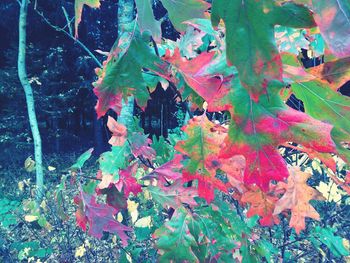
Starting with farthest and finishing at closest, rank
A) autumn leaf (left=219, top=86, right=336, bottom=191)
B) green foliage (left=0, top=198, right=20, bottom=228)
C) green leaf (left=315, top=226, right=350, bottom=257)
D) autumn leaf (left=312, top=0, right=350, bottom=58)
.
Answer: green foliage (left=0, top=198, right=20, bottom=228) → green leaf (left=315, top=226, right=350, bottom=257) → autumn leaf (left=219, top=86, right=336, bottom=191) → autumn leaf (left=312, top=0, right=350, bottom=58)

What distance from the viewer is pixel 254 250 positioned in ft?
5.27

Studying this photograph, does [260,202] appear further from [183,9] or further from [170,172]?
[183,9]

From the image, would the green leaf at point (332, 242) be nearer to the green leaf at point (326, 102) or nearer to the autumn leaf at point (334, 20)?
the green leaf at point (326, 102)

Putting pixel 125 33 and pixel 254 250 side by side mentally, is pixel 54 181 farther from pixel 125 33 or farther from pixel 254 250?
pixel 125 33

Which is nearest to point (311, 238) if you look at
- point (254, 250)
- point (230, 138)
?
point (254, 250)

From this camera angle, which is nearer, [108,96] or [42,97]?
[108,96]

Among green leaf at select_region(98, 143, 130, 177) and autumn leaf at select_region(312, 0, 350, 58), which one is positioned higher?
autumn leaf at select_region(312, 0, 350, 58)

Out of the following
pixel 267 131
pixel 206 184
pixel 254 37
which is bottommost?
pixel 206 184

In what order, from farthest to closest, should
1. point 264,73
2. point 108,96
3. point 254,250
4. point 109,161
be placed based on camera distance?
point 254,250 → point 109,161 → point 108,96 → point 264,73

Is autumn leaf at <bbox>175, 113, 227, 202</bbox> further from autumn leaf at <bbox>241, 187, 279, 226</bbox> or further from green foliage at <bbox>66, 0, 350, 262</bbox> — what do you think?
autumn leaf at <bbox>241, 187, 279, 226</bbox>

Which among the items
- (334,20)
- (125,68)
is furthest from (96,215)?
(334,20)

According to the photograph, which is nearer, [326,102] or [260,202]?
[326,102]

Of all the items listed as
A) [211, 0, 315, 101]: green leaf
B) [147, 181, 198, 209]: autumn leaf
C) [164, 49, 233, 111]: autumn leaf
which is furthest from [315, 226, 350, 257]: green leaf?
[211, 0, 315, 101]: green leaf

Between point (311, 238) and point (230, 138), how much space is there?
1493 millimetres
